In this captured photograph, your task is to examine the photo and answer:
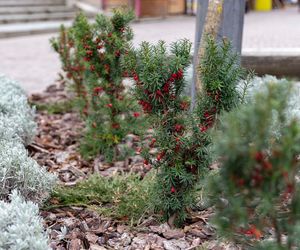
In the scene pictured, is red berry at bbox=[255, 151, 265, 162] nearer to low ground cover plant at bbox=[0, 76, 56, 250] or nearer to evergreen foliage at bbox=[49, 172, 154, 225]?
low ground cover plant at bbox=[0, 76, 56, 250]

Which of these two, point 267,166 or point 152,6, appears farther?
point 152,6

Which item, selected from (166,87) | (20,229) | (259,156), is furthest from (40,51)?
(259,156)

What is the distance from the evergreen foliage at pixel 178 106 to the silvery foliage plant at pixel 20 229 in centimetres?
68

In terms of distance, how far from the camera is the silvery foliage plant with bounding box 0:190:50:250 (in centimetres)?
198

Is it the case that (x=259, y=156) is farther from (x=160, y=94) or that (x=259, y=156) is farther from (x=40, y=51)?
(x=40, y=51)

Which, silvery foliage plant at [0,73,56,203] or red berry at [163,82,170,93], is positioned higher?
red berry at [163,82,170,93]

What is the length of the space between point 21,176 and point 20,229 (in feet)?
2.03

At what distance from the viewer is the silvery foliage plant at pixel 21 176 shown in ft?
8.55

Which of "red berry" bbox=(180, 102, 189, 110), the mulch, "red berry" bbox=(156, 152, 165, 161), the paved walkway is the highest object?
"red berry" bbox=(180, 102, 189, 110)

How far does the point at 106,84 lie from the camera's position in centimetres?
374

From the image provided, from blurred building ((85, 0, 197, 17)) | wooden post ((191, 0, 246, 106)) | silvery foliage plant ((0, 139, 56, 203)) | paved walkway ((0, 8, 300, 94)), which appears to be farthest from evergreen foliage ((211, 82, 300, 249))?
blurred building ((85, 0, 197, 17))

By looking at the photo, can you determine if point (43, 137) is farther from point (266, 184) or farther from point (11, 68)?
point (11, 68)

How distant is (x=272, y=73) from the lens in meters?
5.09

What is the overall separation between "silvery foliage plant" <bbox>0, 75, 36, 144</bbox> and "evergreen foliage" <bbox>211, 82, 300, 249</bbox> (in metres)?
1.94
